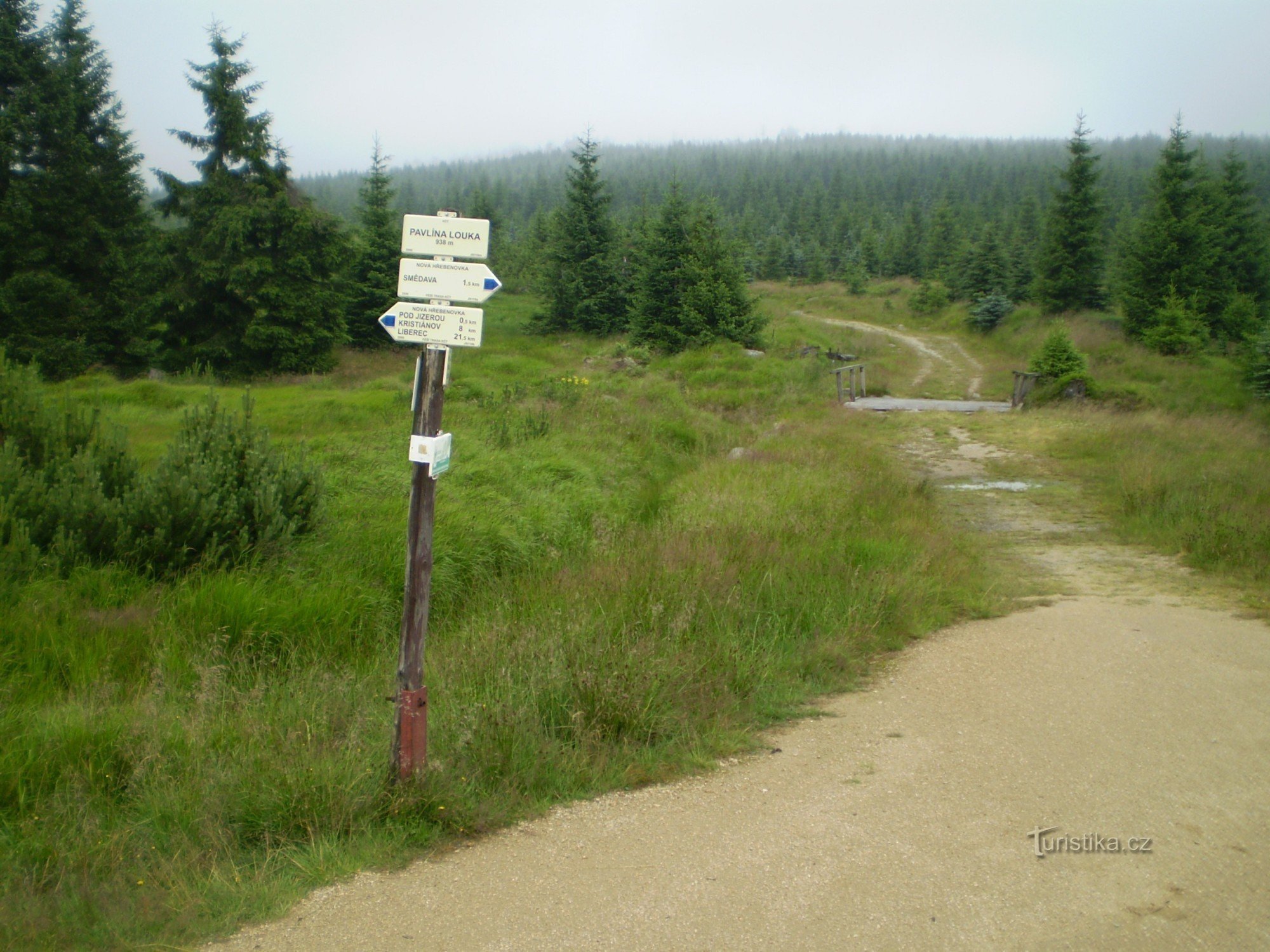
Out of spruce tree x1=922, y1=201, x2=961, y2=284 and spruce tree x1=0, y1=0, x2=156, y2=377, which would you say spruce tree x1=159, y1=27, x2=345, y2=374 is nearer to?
spruce tree x1=0, y1=0, x2=156, y2=377

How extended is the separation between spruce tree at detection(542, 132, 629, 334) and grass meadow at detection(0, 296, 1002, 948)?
850 inches

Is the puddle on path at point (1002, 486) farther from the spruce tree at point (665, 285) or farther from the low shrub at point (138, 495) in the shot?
the spruce tree at point (665, 285)

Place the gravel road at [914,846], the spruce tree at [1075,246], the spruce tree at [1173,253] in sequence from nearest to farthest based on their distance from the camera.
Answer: the gravel road at [914,846] < the spruce tree at [1173,253] < the spruce tree at [1075,246]

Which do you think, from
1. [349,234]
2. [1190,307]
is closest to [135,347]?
[349,234]

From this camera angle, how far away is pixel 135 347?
2759cm

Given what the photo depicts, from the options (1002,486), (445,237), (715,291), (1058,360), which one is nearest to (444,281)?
(445,237)

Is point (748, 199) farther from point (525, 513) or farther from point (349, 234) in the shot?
point (525, 513)

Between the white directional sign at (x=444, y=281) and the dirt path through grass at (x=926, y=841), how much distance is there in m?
2.39

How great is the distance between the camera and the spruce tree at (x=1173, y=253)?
31000 mm

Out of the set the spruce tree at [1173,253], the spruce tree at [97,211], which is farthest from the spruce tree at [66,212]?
the spruce tree at [1173,253]

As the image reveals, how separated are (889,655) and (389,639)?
3901 millimetres

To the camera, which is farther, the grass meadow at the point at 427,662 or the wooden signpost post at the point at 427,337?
the wooden signpost post at the point at 427,337

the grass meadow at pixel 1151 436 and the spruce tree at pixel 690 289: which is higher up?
the spruce tree at pixel 690 289

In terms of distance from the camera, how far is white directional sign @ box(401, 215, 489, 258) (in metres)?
3.96
